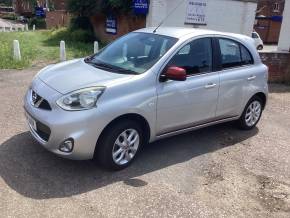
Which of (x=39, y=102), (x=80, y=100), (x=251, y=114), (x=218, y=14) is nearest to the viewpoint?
(x=80, y=100)

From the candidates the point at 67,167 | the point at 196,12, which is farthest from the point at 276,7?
the point at 67,167

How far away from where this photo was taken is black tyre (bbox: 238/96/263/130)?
20.8 ft

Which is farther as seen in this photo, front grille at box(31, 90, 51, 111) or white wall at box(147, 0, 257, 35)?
white wall at box(147, 0, 257, 35)

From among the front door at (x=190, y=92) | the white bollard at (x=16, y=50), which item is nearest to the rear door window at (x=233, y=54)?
the front door at (x=190, y=92)

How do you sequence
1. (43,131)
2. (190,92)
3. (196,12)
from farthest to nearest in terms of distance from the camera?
(196,12)
(190,92)
(43,131)

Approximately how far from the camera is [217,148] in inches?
226

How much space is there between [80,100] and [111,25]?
14.6 m

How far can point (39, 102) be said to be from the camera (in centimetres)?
450

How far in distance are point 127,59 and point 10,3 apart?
286ft

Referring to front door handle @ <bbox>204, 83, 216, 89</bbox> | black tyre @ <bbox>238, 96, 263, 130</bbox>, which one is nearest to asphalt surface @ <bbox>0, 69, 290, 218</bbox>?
black tyre @ <bbox>238, 96, 263, 130</bbox>

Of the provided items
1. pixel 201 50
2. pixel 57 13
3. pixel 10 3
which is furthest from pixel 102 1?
pixel 10 3

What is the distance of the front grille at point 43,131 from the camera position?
14.0ft

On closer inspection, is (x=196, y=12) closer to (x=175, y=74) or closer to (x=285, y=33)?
(x=285, y=33)

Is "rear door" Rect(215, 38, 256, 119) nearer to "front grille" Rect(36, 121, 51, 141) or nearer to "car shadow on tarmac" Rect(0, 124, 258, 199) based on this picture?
"car shadow on tarmac" Rect(0, 124, 258, 199)
